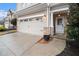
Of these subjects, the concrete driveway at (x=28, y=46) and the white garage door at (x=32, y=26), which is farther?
the white garage door at (x=32, y=26)

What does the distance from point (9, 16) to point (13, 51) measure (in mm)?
856

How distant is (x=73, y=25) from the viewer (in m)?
3.86

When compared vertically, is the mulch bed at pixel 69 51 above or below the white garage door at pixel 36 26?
below

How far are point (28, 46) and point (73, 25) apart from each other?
118 centimetres

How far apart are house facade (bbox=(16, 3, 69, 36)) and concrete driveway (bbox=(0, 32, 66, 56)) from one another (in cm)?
22

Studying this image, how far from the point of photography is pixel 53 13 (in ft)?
13.3

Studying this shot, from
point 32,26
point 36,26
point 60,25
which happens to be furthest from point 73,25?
point 32,26

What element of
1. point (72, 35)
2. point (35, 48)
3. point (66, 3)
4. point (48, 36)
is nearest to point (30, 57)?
point (35, 48)

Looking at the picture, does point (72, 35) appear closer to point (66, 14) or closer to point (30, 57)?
point (66, 14)

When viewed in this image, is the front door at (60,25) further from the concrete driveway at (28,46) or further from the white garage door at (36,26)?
the white garage door at (36,26)

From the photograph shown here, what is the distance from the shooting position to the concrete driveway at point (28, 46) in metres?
3.84

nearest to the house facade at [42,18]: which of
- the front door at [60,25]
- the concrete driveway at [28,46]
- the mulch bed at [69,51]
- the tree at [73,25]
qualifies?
the front door at [60,25]

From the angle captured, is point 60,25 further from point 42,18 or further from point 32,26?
point 32,26

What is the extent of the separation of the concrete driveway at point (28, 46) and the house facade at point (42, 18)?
222 millimetres
